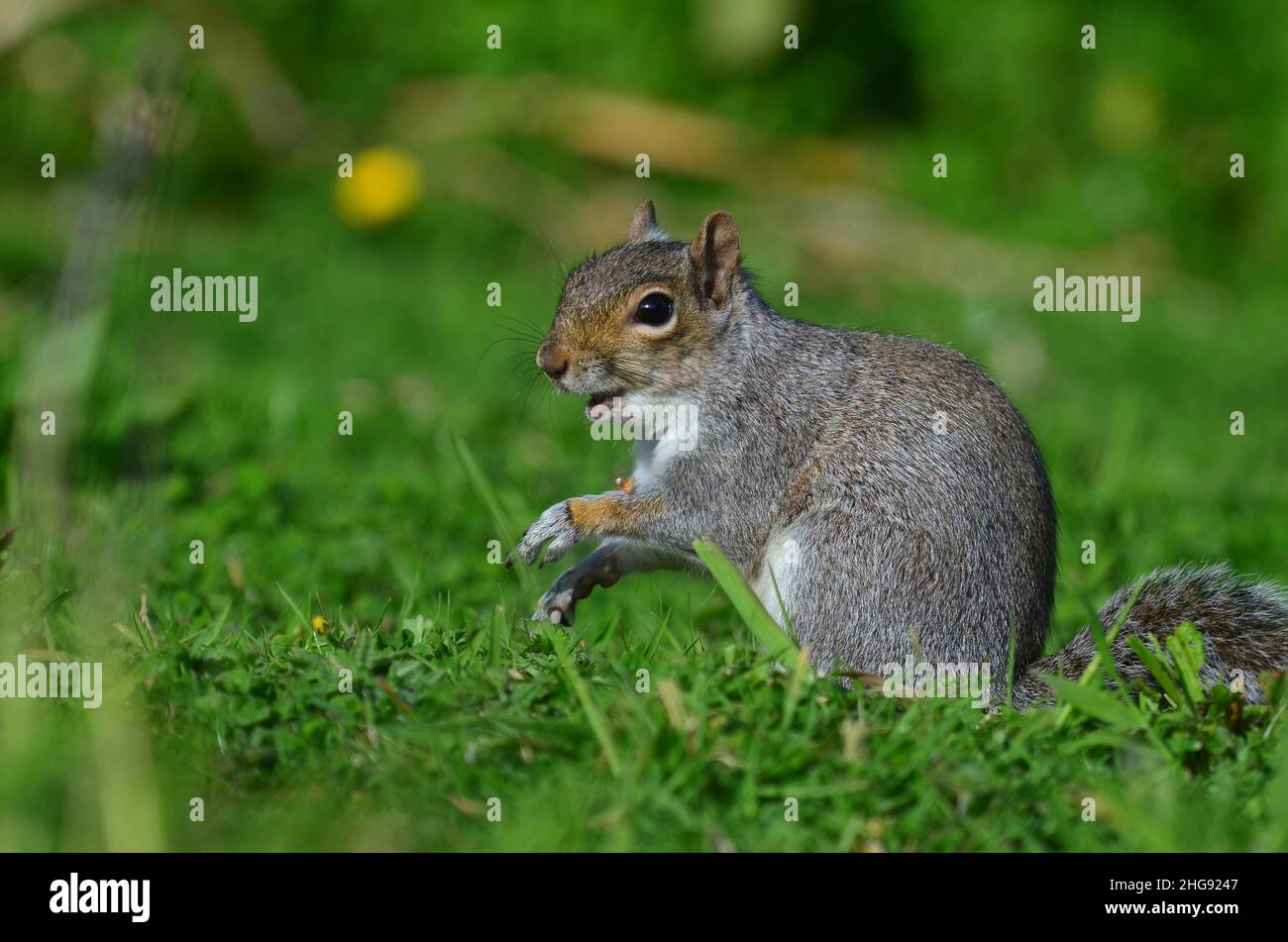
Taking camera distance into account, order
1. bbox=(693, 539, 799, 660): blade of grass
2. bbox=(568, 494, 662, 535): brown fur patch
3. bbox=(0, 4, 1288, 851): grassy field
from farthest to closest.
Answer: bbox=(568, 494, 662, 535): brown fur patch → bbox=(693, 539, 799, 660): blade of grass → bbox=(0, 4, 1288, 851): grassy field

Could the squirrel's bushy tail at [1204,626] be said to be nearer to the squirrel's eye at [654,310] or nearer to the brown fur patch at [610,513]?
the brown fur patch at [610,513]

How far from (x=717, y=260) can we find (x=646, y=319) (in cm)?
26

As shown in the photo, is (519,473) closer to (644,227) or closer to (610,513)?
(644,227)

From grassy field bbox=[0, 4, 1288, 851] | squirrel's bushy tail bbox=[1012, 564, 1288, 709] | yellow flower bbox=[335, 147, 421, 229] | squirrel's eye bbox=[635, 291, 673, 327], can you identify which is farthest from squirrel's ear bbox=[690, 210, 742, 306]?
yellow flower bbox=[335, 147, 421, 229]

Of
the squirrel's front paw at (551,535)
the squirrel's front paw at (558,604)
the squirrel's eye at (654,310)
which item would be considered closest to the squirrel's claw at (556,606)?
the squirrel's front paw at (558,604)

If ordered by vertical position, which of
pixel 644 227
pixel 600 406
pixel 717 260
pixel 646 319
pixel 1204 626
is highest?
pixel 644 227

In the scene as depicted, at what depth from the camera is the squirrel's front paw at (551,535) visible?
3.88 metres

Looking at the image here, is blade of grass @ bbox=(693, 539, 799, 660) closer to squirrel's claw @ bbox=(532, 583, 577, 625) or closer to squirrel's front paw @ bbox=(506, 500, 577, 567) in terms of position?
squirrel's front paw @ bbox=(506, 500, 577, 567)

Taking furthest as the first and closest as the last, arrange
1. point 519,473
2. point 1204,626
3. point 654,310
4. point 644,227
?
point 519,473 → point 644,227 → point 654,310 → point 1204,626

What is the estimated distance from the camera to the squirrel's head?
3.95 metres

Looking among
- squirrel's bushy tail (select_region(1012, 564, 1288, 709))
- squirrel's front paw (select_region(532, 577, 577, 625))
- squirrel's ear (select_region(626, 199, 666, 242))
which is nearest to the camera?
squirrel's bushy tail (select_region(1012, 564, 1288, 709))

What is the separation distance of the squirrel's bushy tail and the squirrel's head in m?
1.14

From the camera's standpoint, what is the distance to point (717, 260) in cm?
408

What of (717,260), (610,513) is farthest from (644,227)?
(610,513)
